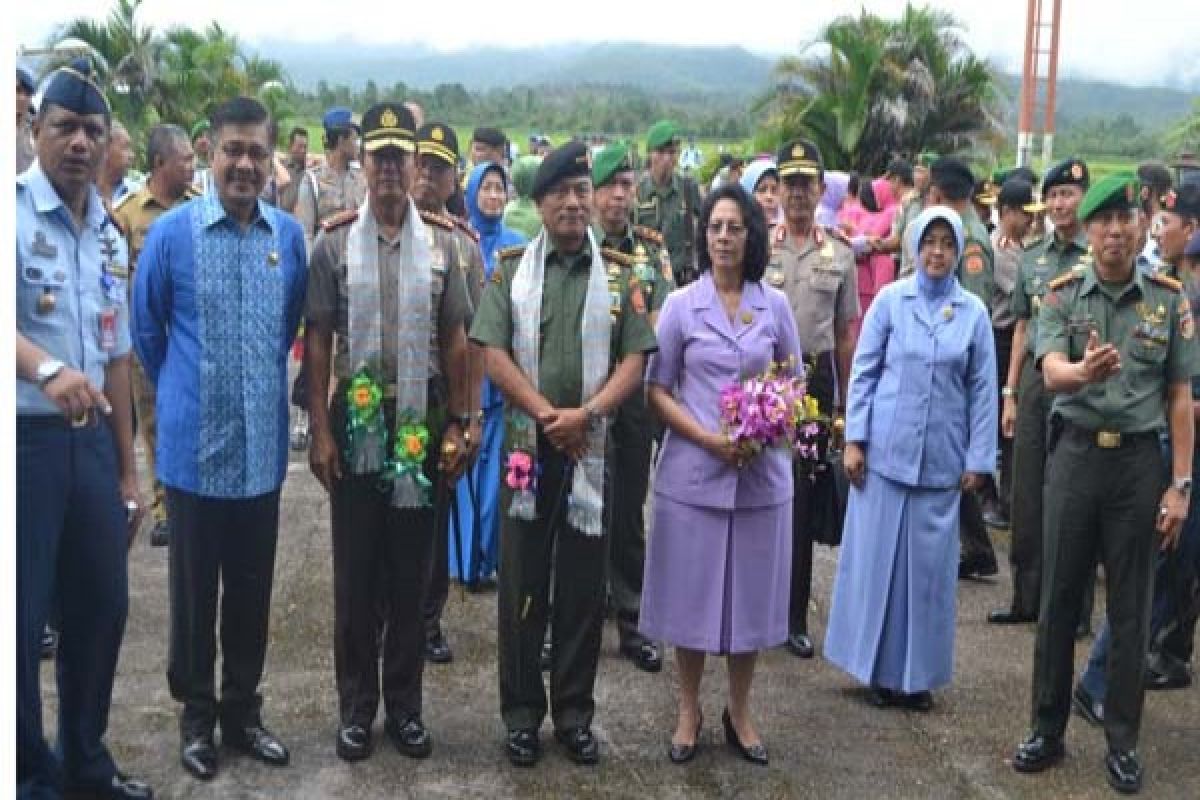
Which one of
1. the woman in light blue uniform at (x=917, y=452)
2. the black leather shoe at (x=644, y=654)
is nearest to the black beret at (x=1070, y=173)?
the woman in light blue uniform at (x=917, y=452)

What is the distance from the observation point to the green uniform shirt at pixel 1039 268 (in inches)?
256

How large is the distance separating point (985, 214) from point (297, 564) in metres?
7.05

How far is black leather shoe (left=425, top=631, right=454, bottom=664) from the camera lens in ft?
18.8

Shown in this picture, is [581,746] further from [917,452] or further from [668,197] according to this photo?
[668,197]

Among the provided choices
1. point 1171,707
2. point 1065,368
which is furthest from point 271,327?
→ point 1171,707

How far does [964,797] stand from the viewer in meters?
4.62

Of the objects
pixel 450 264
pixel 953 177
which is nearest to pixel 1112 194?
pixel 450 264

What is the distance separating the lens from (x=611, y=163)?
18.4 ft

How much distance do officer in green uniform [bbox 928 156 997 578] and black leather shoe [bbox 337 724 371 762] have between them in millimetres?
3805

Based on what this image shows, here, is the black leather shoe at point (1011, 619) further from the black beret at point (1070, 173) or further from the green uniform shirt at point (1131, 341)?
the black beret at point (1070, 173)

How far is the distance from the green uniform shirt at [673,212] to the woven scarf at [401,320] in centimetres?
410

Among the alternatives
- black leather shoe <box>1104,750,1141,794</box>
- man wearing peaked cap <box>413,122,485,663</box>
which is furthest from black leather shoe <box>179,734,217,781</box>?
black leather shoe <box>1104,750,1141,794</box>

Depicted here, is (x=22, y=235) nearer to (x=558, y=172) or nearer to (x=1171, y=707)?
(x=558, y=172)

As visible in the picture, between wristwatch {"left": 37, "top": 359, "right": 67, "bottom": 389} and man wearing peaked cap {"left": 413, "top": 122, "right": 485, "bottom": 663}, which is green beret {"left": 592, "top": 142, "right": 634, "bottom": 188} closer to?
man wearing peaked cap {"left": 413, "top": 122, "right": 485, "bottom": 663}
